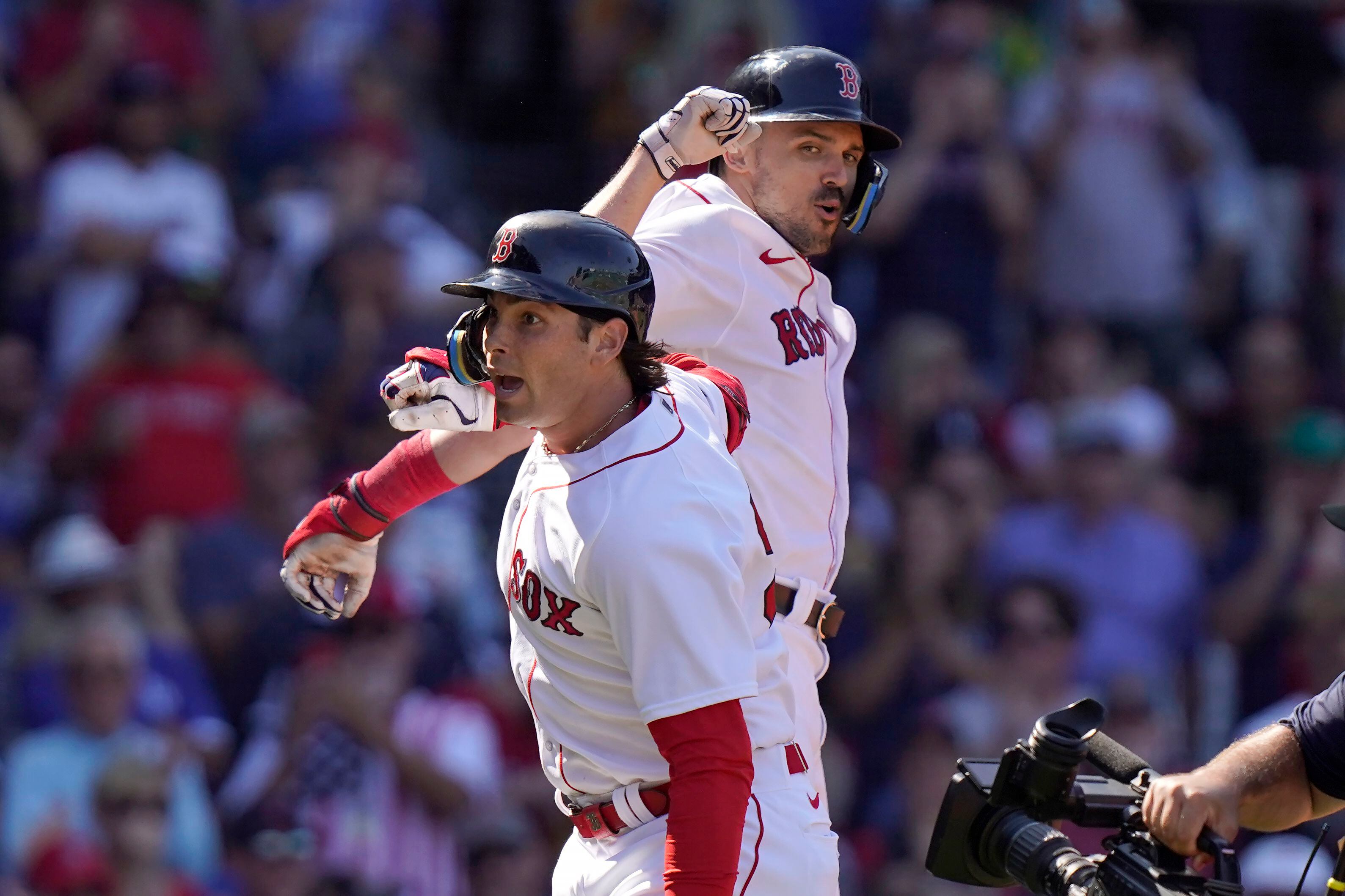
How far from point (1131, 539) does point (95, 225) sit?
172 inches

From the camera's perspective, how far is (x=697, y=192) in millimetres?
3854

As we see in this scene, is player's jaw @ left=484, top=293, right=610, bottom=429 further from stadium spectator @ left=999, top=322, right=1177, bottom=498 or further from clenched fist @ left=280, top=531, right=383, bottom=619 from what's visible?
stadium spectator @ left=999, top=322, right=1177, bottom=498

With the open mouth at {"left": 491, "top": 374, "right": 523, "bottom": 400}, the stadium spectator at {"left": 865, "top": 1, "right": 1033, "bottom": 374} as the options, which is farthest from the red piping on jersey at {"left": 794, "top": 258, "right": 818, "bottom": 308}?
the stadium spectator at {"left": 865, "top": 1, "right": 1033, "bottom": 374}

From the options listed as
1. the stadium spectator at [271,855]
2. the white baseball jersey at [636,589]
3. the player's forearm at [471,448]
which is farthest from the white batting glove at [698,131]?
the stadium spectator at [271,855]

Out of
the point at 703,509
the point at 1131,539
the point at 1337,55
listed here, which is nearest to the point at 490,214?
the point at 1131,539

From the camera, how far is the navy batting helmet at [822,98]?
3797 millimetres

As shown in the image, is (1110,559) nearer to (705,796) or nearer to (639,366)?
(639,366)

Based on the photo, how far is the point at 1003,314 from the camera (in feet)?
28.4

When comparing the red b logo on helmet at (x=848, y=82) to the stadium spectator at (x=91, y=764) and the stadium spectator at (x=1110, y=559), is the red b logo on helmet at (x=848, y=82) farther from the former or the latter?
the stadium spectator at (x=1110, y=559)

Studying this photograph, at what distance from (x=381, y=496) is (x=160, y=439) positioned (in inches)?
140

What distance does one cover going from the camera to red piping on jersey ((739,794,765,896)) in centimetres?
325

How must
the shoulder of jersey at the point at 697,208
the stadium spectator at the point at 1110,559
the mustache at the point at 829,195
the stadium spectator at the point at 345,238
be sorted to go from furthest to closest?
1. the stadium spectator at the point at 1110,559
2. the stadium spectator at the point at 345,238
3. the mustache at the point at 829,195
4. the shoulder of jersey at the point at 697,208

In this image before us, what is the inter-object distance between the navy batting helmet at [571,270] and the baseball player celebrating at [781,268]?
443 millimetres

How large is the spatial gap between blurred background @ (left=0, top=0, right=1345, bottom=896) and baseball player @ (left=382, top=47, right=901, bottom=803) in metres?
2.88
